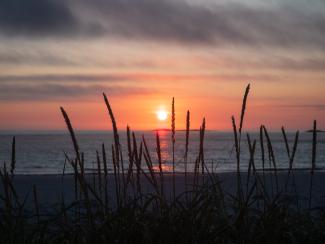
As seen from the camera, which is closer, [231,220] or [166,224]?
[166,224]

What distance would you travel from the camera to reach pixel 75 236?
10.7ft

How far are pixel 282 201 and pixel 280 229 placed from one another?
0.35 metres

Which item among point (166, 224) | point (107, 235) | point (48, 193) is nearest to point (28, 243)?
point (107, 235)

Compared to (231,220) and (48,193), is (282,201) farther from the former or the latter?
(48,193)

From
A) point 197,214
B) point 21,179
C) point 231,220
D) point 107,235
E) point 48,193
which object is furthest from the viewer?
point 21,179

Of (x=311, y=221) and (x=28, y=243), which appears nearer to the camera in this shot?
(x=28, y=243)

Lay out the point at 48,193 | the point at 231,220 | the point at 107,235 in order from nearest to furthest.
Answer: the point at 107,235 → the point at 231,220 → the point at 48,193

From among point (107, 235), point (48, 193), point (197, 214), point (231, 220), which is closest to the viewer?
point (107, 235)

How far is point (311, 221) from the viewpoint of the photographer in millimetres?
3689

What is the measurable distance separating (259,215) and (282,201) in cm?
23

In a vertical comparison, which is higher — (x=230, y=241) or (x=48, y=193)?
(x=230, y=241)

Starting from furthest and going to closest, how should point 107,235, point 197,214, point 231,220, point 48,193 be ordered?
point 48,193, point 231,220, point 197,214, point 107,235

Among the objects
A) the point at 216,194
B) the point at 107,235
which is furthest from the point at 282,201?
the point at 107,235

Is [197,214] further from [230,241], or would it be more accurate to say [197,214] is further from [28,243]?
[28,243]
